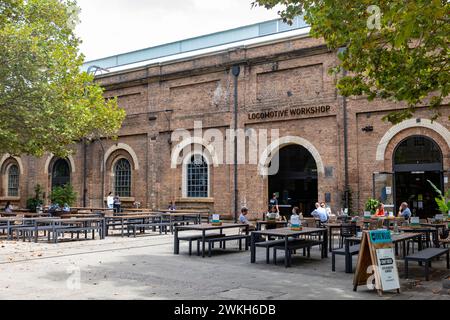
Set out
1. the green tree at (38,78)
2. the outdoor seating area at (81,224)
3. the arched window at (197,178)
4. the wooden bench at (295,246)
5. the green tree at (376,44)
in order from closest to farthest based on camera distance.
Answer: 1. the green tree at (376,44)
2. the wooden bench at (295,246)
3. the outdoor seating area at (81,224)
4. the green tree at (38,78)
5. the arched window at (197,178)

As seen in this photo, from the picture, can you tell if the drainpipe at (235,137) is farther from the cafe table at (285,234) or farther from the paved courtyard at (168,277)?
the cafe table at (285,234)

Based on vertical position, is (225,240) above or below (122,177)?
below

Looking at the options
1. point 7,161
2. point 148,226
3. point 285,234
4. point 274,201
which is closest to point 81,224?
point 148,226

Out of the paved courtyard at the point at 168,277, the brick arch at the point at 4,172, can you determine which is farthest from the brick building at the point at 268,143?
the paved courtyard at the point at 168,277

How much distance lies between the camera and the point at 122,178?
85.5ft

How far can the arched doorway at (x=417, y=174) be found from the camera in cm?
1698

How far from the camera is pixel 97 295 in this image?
6.71 metres

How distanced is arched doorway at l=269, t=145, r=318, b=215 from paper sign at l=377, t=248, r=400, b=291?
12.8 meters

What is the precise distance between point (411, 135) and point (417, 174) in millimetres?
1562

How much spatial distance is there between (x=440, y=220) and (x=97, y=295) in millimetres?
10130

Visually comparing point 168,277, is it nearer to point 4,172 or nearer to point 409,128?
point 409,128

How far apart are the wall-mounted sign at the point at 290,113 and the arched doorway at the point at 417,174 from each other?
3.39 meters

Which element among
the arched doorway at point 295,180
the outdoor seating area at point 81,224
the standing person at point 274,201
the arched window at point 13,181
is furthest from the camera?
the arched window at point 13,181

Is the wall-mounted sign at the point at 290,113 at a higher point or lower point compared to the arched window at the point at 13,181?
higher
